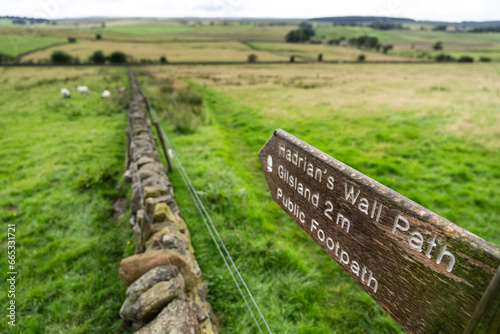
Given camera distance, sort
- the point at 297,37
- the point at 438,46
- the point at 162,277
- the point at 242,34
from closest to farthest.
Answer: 1. the point at 162,277
2. the point at 438,46
3. the point at 297,37
4. the point at 242,34

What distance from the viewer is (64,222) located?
185 inches

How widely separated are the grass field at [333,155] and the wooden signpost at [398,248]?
7.15 feet

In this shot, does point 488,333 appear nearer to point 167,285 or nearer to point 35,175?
point 167,285

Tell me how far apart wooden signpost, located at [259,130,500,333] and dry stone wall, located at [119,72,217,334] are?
165 centimetres

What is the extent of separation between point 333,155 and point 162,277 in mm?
6084

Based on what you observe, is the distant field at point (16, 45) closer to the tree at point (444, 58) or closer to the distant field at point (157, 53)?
the distant field at point (157, 53)

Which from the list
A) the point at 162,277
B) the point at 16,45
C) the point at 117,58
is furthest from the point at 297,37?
the point at 162,277

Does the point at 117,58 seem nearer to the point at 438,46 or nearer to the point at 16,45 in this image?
the point at 16,45

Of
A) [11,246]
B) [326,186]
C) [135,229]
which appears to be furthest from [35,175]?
[326,186]

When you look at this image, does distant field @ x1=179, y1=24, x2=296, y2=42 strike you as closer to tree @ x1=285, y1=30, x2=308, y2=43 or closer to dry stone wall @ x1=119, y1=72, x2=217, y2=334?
tree @ x1=285, y1=30, x2=308, y2=43

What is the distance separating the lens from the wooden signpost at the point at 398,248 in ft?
2.63

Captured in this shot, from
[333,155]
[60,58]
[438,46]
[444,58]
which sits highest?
[438,46]

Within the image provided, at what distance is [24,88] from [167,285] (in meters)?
21.2

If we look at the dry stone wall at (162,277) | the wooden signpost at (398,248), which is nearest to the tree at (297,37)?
the dry stone wall at (162,277)
